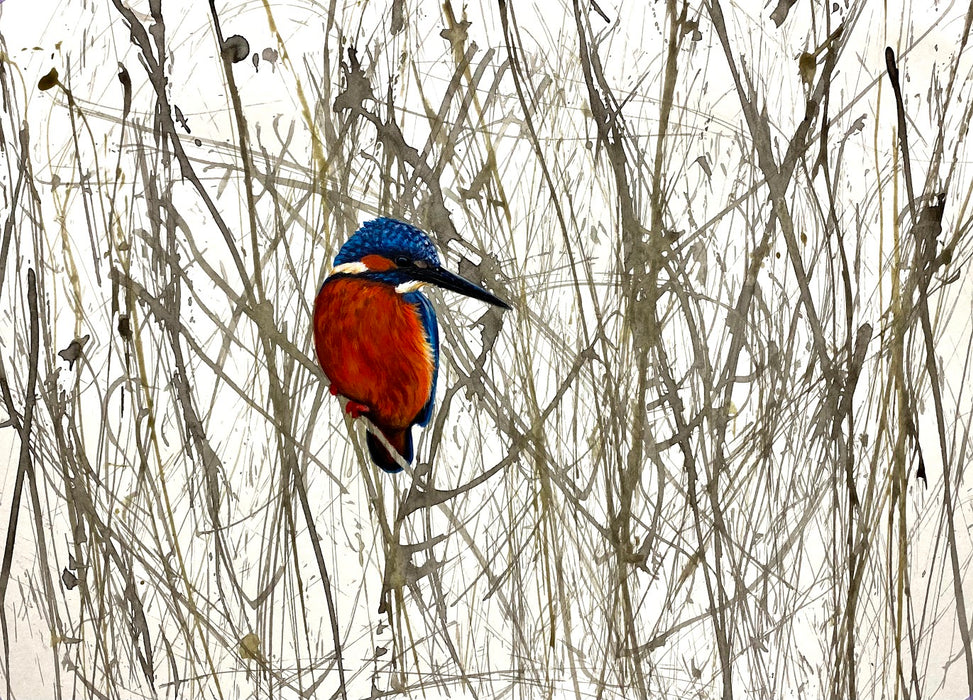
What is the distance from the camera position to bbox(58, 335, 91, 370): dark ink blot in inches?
34.4

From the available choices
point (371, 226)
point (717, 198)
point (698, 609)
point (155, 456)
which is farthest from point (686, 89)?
point (155, 456)

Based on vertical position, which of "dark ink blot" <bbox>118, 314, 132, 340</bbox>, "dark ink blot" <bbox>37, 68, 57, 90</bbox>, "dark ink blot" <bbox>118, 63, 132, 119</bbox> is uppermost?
"dark ink blot" <bbox>37, 68, 57, 90</bbox>

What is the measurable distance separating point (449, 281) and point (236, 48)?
40 cm

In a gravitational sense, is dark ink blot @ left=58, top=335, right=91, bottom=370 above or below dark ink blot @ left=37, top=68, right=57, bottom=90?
below

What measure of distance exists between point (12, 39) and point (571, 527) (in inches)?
38.2

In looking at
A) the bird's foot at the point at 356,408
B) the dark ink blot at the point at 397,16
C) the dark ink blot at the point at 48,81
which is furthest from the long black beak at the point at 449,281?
the dark ink blot at the point at 48,81

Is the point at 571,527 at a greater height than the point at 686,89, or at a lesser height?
lesser

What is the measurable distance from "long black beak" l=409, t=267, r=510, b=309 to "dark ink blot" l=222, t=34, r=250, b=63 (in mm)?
352

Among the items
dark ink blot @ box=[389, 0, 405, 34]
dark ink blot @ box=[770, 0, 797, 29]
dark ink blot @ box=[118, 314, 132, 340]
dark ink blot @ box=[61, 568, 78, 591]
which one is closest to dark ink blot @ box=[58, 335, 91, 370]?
dark ink blot @ box=[118, 314, 132, 340]

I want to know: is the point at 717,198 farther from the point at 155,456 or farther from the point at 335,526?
the point at 155,456

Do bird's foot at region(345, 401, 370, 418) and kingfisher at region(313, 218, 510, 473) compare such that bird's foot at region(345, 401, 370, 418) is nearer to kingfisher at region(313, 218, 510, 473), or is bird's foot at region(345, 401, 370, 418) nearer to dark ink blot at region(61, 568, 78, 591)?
kingfisher at region(313, 218, 510, 473)

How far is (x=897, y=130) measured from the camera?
866mm

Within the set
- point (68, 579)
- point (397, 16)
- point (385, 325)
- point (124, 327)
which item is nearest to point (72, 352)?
point (124, 327)

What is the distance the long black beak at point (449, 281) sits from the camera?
843 millimetres
